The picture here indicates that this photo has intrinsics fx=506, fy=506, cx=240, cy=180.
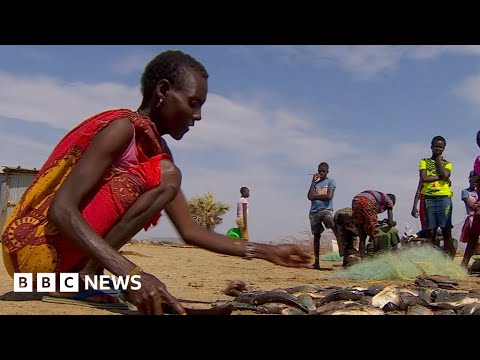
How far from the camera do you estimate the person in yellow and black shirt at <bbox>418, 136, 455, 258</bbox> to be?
7.46 m

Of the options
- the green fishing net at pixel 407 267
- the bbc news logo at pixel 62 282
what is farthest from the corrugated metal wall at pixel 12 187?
the bbc news logo at pixel 62 282

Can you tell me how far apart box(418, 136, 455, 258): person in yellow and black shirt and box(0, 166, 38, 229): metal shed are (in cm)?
949

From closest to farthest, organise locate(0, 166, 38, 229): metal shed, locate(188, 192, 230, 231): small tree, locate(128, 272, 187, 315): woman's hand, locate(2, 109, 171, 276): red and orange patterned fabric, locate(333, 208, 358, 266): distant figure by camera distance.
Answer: locate(128, 272, 187, 315): woman's hand < locate(2, 109, 171, 276): red and orange patterned fabric < locate(333, 208, 358, 266): distant figure < locate(0, 166, 38, 229): metal shed < locate(188, 192, 230, 231): small tree

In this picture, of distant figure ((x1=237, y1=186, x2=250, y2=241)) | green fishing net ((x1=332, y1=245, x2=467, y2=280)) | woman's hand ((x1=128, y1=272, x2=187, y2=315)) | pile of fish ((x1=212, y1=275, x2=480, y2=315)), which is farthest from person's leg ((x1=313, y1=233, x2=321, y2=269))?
woman's hand ((x1=128, y1=272, x2=187, y2=315))

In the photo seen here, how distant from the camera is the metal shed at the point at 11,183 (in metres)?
12.7

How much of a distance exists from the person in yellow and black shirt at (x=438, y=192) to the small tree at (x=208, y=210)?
12629mm

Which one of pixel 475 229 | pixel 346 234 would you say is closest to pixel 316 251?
pixel 346 234

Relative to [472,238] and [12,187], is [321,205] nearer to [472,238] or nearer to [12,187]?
[472,238]

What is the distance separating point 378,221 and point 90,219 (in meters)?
6.50

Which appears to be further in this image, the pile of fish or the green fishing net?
the green fishing net

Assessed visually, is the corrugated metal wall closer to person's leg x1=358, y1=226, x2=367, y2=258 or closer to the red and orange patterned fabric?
person's leg x1=358, y1=226, x2=367, y2=258
